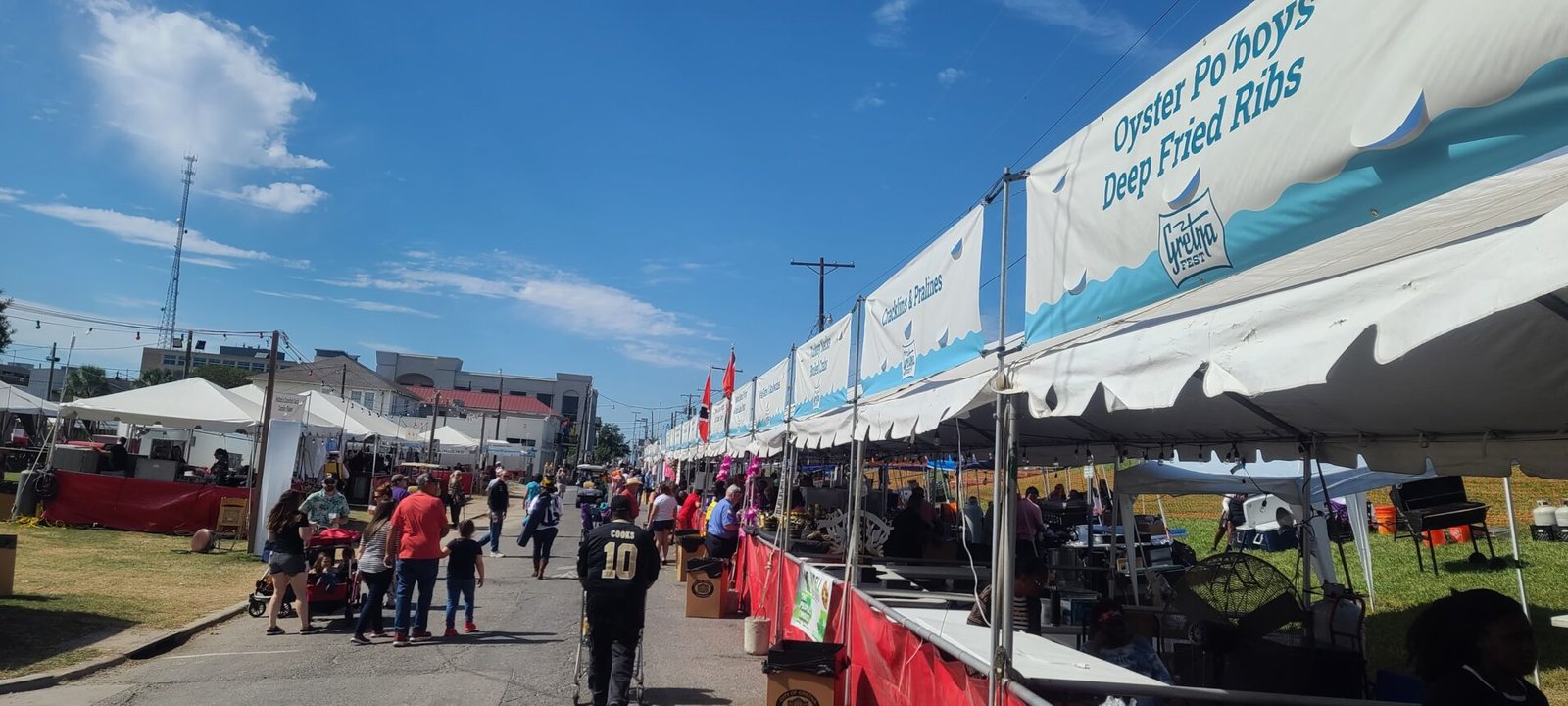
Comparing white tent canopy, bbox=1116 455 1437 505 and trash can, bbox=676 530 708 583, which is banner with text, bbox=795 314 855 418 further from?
white tent canopy, bbox=1116 455 1437 505

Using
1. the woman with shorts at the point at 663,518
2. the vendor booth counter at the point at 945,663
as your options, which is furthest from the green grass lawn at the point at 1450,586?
the woman with shorts at the point at 663,518

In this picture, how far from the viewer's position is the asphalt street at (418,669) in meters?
7.49

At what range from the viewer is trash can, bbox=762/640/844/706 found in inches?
265

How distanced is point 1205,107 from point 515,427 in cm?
9502

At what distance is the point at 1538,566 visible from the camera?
13414mm

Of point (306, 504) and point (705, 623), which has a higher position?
point (306, 504)

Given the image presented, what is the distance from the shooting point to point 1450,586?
36.9 ft

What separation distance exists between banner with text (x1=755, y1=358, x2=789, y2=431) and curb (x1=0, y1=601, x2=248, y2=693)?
7650 mm

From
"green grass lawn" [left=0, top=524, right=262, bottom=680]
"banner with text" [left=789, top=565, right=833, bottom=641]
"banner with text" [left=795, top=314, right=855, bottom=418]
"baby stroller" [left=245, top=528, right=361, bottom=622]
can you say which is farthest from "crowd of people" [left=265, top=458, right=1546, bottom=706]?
"banner with text" [left=795, top=314, right=855, bottom=418]

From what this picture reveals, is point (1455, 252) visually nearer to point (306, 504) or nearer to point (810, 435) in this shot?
point (810, 435)

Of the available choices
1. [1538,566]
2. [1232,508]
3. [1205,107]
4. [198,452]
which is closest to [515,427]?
[198,452]

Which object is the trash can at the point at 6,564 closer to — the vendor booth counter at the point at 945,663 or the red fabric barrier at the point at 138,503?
the red fabric barrier at the point at 138,503

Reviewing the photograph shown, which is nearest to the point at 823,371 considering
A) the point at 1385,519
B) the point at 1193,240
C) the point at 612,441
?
the point at 1193,240

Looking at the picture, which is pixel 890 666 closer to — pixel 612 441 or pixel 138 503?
pixel 138 503
